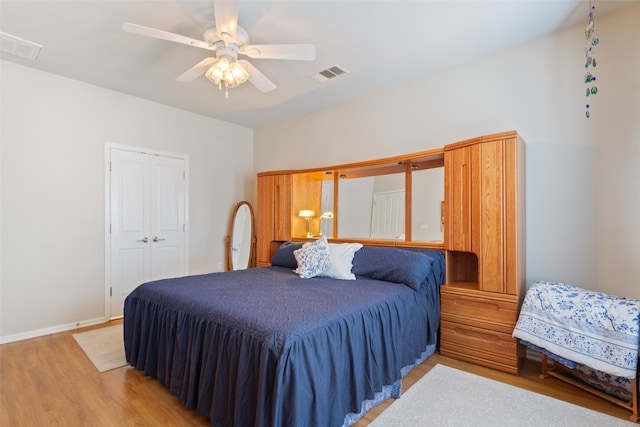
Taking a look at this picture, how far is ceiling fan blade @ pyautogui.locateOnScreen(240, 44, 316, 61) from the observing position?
2.14 m

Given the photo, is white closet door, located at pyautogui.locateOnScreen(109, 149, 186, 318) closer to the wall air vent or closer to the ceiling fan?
the wall air vent

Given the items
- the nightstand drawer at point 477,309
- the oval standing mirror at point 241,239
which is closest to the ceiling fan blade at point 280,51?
the nightstand drawer at point 477,309

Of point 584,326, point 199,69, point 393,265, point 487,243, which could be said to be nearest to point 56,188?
point 199,69

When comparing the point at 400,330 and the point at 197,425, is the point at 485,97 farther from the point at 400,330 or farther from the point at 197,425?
the point at 197,425

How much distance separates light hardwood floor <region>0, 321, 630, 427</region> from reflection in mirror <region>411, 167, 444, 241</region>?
3.82ft

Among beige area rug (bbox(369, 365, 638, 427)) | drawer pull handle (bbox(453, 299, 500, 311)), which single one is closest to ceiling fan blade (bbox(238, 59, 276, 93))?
drawer pull handle (bbox(453, 299, 500, 311))

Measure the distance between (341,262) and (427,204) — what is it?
110cm

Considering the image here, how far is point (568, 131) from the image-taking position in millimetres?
2494

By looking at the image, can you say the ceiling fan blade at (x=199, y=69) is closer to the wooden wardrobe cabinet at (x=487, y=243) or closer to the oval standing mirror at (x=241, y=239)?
the wooden wardrobe cabinet at (x=487, y=243)

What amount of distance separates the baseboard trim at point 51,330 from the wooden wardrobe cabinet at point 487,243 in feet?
12.5

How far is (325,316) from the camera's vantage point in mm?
1669

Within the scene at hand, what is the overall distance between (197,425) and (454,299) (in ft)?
7.00

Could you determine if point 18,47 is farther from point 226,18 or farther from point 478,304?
point 478,304

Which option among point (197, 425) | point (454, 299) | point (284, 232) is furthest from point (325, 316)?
point (284, 232)
